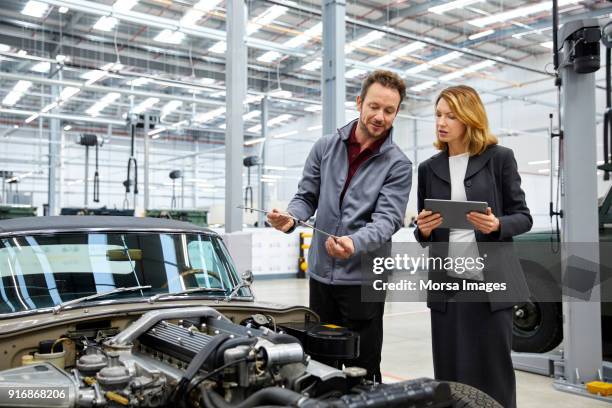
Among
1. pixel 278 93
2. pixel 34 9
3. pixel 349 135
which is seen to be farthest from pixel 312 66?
pixel 349 135

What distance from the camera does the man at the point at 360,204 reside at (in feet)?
8.14

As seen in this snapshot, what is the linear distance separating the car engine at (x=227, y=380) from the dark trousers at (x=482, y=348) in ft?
1.14

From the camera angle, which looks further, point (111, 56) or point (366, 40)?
point (111, 56)

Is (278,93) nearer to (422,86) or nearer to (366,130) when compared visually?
(422,86)

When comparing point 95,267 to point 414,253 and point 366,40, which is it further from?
point 366,40

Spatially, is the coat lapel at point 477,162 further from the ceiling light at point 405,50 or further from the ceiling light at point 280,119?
the ceiling light at point 280,119

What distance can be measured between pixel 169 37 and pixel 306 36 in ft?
11.1

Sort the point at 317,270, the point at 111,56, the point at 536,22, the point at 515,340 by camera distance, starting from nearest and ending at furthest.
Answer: the point at 317,270 < the point at 515,340 < the point at 536,22 < the point at 111,56

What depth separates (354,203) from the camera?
2518mm

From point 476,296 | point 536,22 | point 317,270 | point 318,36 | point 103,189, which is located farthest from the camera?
point 103,189

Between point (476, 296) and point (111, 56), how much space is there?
51.0 feet

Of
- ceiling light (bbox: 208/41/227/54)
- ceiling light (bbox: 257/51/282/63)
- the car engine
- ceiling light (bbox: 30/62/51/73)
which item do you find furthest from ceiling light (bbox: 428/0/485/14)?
ceiling light (bbox: 30/62/51/73)

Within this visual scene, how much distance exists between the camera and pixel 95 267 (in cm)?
272

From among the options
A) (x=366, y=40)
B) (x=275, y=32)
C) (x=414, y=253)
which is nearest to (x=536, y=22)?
(x=366, y=40)
